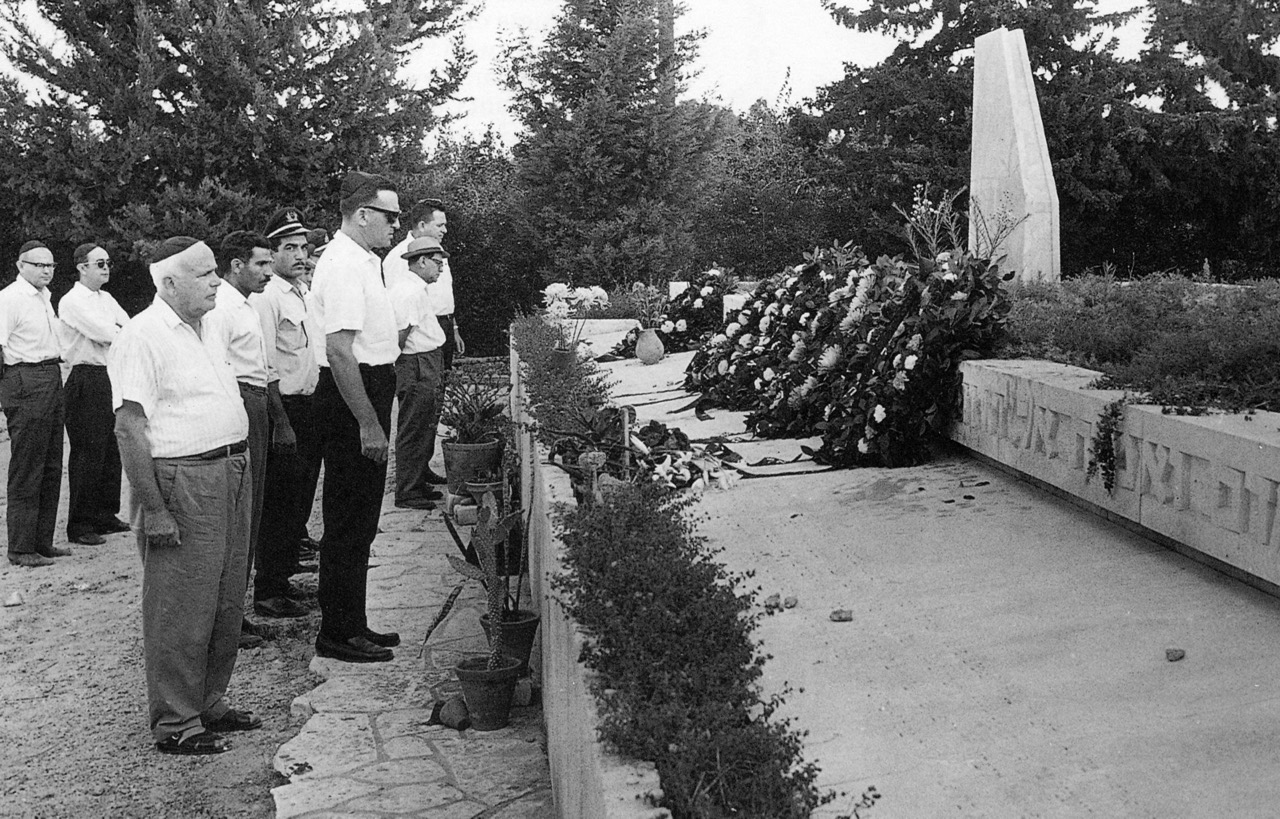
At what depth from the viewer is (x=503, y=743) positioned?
4.70m

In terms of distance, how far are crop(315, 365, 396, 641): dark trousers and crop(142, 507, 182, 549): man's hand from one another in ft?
2.67

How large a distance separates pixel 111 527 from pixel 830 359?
5.22m

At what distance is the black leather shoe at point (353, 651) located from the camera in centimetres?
565

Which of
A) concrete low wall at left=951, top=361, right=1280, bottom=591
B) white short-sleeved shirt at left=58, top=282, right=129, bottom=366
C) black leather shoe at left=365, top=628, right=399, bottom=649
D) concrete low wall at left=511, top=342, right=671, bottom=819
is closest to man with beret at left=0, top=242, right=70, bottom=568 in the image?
white short-sleeved shirt at left=58, top=282, right=129, bottom=366

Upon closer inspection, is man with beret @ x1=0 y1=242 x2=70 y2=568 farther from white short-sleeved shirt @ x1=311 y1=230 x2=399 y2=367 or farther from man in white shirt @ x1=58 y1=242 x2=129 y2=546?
white short-sleeved shirt @ x1=311 y1=230 x2=399 y2=367

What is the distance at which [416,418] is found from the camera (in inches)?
347

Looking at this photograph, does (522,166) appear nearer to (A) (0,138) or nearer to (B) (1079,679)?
(A) (0,138)

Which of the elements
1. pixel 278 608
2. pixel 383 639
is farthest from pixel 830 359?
pixel 278 608

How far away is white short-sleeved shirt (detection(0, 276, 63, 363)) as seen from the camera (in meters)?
8.07

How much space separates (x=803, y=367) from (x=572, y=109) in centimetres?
1592

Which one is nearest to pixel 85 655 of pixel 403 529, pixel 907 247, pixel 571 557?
pixel 403 529

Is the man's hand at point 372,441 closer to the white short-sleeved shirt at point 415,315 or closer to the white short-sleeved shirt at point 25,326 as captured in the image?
the white short-sleeved shirt at point 415,315

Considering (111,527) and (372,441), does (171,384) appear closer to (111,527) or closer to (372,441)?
(372,441)

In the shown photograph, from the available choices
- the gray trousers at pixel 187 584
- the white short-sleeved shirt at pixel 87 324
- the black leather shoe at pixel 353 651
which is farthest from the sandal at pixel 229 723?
the white short-sleeved shirt at pixel 87 324
